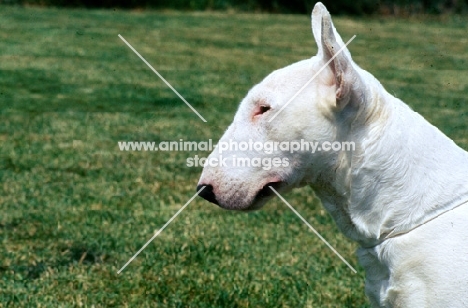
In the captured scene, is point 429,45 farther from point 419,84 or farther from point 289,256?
point 289,256

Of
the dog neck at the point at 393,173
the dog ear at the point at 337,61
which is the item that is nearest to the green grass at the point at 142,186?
the dog neck at the point at 393,173

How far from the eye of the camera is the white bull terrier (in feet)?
10.6

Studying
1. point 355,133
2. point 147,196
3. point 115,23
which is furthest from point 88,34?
Result: point 355,133

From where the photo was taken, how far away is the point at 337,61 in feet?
10.6

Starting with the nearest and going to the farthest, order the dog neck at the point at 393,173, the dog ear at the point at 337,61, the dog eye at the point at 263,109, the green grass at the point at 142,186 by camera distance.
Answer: the dog ear at the point at 337,61 → the dog neck at the point at 393,173 → the dog eye at the point at 263,109 → the green grass at the point at 142,186

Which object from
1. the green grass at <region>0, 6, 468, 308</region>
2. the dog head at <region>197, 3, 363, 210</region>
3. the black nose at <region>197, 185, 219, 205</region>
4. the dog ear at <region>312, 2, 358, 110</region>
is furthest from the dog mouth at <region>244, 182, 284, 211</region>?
the green grass at <region>0, 6, 468, 308</region>

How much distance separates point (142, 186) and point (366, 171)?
441cm

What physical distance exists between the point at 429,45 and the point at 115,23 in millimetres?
8127

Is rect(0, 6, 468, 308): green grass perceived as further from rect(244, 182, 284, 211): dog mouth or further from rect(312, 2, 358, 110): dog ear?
rect(312, 2, 358, 110): dog ear

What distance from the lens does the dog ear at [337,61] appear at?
319 cm

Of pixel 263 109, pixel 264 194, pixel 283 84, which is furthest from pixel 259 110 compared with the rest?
pixel 264 194

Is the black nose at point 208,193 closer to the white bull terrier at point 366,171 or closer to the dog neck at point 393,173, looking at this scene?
the white bull terrier at point 366,171

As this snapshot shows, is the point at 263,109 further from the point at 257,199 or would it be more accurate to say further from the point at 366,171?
the point at 366,171

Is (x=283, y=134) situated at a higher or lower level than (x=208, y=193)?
→ higher
